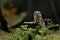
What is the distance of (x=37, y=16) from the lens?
15.9 feet

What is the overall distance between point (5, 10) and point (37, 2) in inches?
42.6

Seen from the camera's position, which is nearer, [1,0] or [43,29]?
[43,29]

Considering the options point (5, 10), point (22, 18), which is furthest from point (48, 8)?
point (5, 10)

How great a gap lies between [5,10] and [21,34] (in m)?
2.72

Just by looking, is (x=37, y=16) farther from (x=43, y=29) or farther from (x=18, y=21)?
(x=18, y=21)

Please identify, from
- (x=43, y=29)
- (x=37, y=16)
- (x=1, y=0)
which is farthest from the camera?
(x=1, y=0)

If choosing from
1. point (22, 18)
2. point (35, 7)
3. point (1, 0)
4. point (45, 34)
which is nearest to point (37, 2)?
point (35, 7)

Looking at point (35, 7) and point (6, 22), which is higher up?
point (35, 7)

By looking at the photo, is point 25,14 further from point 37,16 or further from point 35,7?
point 37,16

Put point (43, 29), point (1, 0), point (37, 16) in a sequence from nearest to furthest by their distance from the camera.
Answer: point (43, 29) < point (37, 16) < point (1, 0)

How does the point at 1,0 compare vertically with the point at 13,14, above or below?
above

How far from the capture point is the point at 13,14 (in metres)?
6.47

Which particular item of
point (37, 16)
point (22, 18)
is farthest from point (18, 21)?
point (37, 16)

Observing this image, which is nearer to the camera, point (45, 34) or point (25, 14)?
point (45, 34)
